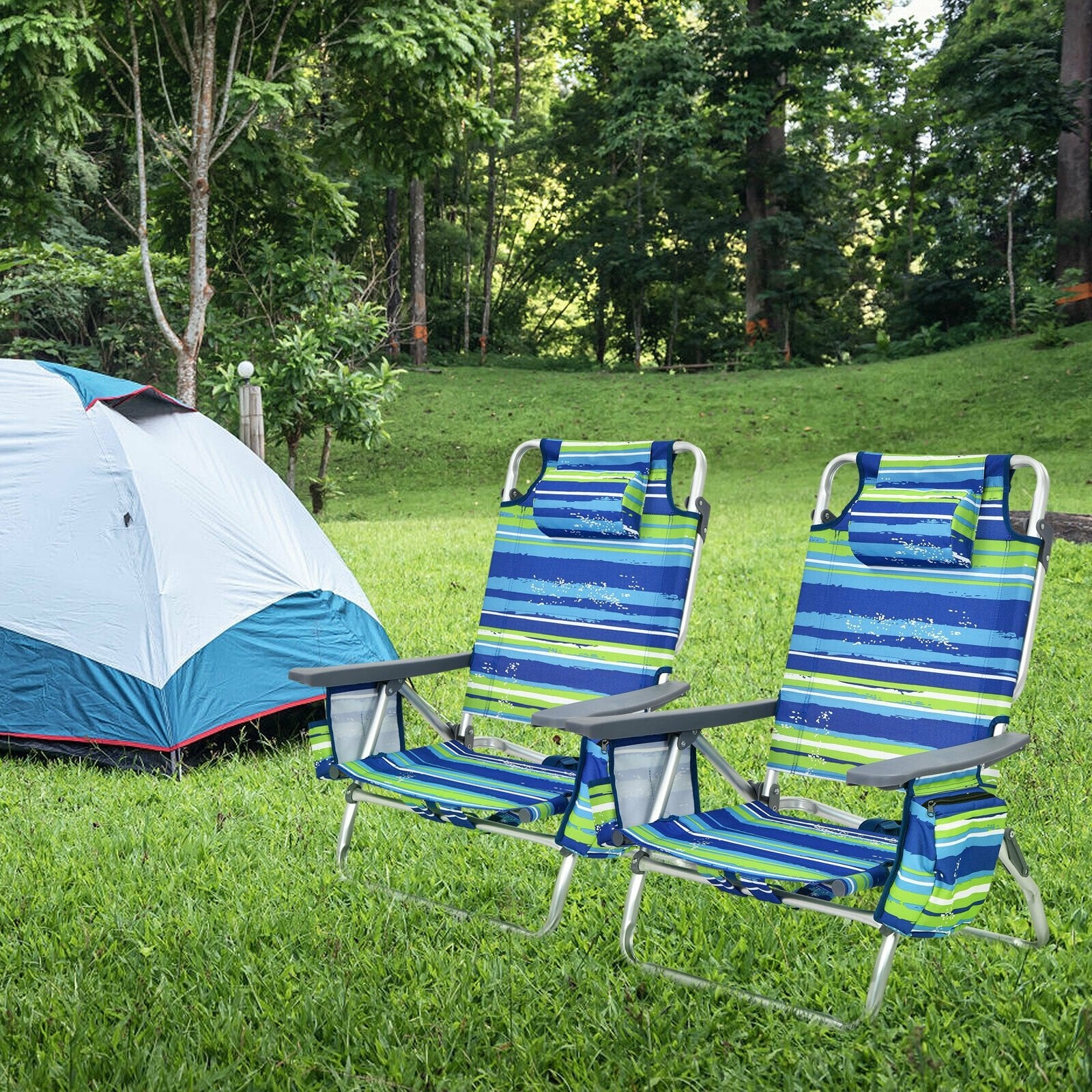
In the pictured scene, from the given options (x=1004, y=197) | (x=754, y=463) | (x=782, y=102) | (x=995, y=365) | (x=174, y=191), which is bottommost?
(x=754, y=463)

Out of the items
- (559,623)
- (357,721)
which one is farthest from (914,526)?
(357,721)

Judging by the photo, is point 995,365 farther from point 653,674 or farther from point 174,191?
point 653,674

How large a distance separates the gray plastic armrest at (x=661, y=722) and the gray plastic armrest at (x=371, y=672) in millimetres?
920

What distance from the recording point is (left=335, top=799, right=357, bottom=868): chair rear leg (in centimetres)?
383

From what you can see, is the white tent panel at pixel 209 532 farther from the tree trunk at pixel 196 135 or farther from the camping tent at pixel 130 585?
the tree trunk at pixel 196 135

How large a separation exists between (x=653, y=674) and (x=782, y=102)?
2684cm

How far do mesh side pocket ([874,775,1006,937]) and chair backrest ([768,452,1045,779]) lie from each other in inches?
23.0

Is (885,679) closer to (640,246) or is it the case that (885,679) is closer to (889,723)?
(889,723)

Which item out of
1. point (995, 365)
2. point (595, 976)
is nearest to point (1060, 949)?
point (595, 976)

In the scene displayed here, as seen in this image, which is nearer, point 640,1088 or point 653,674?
point 640,1088

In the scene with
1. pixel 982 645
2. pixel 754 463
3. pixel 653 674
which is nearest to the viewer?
pixel 982 645

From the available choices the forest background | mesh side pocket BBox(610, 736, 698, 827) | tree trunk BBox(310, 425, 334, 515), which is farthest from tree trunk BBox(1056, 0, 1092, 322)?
Answer: mesh side pocket BBox(610, 736, 698, 827)

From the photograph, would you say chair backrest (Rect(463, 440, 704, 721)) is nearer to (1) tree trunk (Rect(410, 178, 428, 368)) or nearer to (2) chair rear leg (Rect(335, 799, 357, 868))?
(2) chair rear leg (Rect(335, 799, 357, 868))

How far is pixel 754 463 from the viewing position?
18781 millimetres
